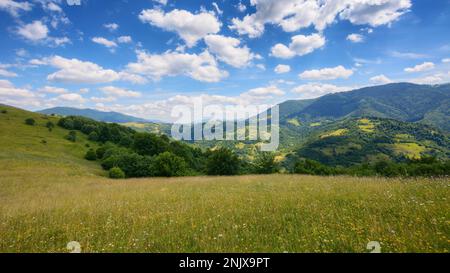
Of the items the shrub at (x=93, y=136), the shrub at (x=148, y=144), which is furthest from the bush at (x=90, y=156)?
the shrub at (x=93, y=136)

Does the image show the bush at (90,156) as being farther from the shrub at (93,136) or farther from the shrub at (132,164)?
the shrub at (93,136)

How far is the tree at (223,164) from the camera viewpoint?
1584 inches

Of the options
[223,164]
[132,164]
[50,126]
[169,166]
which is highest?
[50,126]

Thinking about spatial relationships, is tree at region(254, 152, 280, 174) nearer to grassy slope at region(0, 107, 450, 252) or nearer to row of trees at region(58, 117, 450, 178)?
row of trees at region(58, 117, 450, 178)

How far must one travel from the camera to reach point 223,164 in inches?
1583

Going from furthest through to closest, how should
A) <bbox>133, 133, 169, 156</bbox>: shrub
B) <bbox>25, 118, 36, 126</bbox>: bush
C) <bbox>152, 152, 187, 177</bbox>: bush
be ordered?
<bbox>25, 118, 36, 126</bbox>: bush, <bbox>133, 133, 169, 156</bbox>: shrub, <bbox>152, 152, 187, 177</bbox>: bush

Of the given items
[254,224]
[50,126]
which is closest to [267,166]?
[254,224]

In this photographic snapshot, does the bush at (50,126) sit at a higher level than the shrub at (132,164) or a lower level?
higher

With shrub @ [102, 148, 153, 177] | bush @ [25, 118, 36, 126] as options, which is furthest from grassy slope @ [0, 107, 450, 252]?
bush @ [25, 118, 36, 126]

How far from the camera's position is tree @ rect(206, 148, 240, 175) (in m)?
40.2

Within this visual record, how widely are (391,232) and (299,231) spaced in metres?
1.77

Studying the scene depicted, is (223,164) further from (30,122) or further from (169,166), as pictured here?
(30,122)

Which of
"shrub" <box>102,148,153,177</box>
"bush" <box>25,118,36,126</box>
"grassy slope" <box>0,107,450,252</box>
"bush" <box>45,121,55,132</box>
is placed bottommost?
"shrub" <box>102,148,153,177</box>
